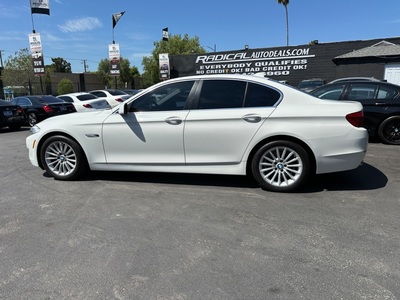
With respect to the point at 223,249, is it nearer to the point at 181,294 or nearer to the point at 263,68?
the point at 181,294

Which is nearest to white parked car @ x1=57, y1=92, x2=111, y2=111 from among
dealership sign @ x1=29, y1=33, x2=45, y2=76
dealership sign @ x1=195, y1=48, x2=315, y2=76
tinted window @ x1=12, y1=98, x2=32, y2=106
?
tinted window @ x1=12, y1=98, x2=32, y2=106

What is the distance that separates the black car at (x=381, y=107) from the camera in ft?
25.6

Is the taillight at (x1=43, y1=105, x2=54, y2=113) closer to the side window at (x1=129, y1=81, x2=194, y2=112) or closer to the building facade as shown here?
the side window at (x1=129, y1=81, x2=194, y2=112)

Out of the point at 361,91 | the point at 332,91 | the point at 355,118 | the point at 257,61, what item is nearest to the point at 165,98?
the point at 355,118

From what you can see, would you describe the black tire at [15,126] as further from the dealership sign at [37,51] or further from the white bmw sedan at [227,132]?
the white bmw sedan at [227,132]

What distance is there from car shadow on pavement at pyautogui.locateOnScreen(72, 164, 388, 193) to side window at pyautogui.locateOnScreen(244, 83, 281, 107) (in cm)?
123

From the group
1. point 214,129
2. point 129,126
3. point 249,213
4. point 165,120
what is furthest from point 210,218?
point 129,126

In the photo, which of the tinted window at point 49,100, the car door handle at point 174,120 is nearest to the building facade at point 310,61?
the tinted window at point 49,100

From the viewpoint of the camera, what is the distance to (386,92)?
26.1 ft

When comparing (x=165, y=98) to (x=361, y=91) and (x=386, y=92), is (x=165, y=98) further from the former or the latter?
(x=386, y=92)

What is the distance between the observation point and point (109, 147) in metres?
4.98

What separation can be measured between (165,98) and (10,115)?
406 inches

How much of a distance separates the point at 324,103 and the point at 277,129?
0.74 metres

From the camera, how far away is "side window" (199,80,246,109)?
456cm
